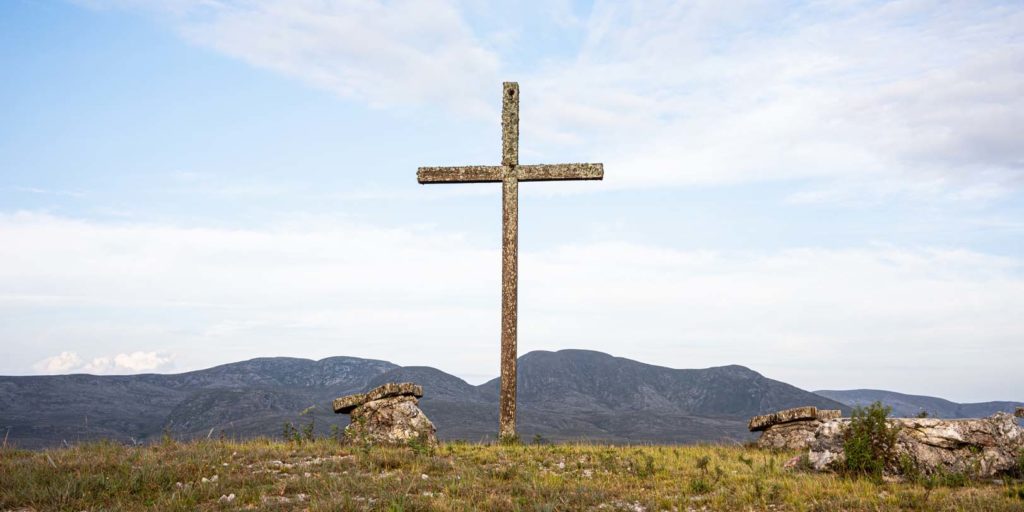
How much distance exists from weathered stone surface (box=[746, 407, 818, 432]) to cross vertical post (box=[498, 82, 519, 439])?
20.6 feet

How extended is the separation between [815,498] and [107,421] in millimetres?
156478

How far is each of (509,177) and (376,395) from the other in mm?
6261

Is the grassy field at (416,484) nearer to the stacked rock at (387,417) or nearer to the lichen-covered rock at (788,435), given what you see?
the stacked rock at (387,417)

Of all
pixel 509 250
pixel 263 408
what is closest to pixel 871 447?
pixel 509 250

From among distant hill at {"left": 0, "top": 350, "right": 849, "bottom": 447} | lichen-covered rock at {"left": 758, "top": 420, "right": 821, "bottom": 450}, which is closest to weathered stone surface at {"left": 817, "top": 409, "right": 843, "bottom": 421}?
lichen-covered rock at {"left": 758, "top": 420, "right": 821, "bottom": 450}

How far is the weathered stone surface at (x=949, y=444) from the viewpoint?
1152 cm

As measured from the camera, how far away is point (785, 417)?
18.1 metres

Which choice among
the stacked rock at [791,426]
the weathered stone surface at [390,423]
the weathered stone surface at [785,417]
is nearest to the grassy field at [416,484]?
the weathered stone surface at [390,423]

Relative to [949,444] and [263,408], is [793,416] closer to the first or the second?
[949,444]

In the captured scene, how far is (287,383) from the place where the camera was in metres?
194

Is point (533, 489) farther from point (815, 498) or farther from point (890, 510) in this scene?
point (890, 510)

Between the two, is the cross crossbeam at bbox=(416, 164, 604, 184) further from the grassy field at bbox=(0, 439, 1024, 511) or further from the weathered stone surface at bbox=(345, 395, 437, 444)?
the grassy field at bbox=(0, 439, 1024, 511)

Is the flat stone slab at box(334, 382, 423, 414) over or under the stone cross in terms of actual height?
under

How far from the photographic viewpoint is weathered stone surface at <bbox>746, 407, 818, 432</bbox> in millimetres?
17844
